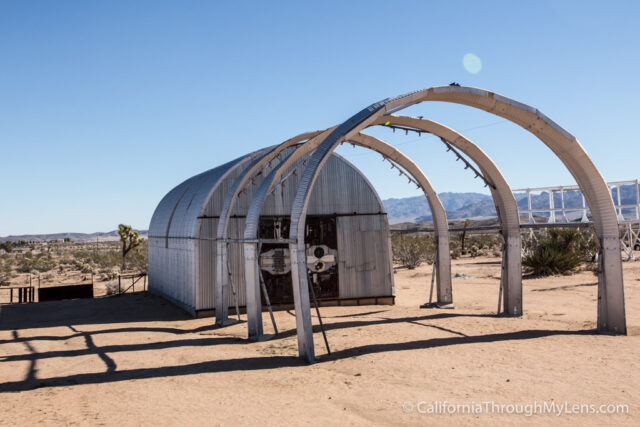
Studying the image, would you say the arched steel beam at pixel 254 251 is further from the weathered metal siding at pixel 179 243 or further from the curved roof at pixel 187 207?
the curved roof at pixel 187 207

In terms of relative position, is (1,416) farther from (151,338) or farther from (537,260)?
(537,260)

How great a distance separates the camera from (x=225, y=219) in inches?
548

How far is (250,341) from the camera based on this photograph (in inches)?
471

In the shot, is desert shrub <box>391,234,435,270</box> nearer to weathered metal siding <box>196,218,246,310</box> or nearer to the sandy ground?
weathered metal siding <box>196,218,246,310</box>

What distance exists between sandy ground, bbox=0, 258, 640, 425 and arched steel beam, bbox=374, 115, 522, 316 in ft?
2.39

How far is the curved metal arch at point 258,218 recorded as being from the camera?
11.7 metres

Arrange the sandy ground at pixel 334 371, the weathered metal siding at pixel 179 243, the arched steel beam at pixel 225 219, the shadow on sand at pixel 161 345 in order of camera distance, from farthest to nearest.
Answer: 1. the weathered metal siding at pixel 179 243
2. the arched steel beam at pixel 225 219
3. the shadow on sand at pixel 161 345
4. the sandy ground at pixel 334 371

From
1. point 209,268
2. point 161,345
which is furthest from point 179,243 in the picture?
point 161,345

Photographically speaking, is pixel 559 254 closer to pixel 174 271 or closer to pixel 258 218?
pixel 258 218

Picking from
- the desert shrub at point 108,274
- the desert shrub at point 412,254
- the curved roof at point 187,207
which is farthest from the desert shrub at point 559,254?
the desert shrub at point 108,274

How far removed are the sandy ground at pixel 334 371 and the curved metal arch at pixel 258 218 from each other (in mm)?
994

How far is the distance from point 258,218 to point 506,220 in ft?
25.3

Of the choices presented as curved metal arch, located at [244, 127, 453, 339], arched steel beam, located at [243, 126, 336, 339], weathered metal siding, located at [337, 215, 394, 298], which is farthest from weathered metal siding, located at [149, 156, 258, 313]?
weathered metal siding, located at [337, 215, 394, 298]

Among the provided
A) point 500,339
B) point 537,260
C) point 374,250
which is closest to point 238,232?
point 374,250
